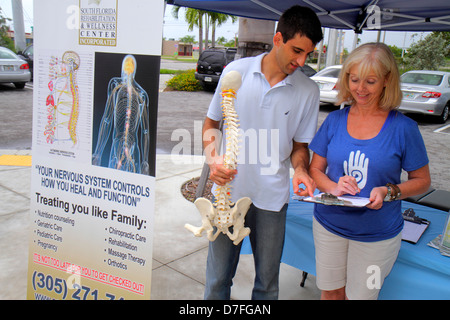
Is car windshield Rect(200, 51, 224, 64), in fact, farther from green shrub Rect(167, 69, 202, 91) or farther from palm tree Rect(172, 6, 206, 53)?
palm tree Rect(172, 6, 206, 53)

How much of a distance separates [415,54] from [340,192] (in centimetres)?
2581

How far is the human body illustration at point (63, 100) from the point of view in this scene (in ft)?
7.01

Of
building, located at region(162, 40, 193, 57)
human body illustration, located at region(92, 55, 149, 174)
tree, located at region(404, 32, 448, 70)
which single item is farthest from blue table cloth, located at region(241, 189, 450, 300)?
building, located at region(162, 40, 193, 57)

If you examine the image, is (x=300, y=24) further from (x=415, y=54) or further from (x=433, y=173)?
(x=415, y=54)

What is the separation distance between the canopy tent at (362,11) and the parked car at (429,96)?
779 centimetres

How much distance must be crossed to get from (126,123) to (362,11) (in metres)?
2.71

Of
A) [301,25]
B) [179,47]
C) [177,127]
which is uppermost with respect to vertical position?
[179,47]

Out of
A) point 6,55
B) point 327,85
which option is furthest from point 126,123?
point 6,55

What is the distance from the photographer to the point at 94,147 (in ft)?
7.02

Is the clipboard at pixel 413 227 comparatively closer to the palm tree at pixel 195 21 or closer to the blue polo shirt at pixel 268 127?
the blue polo shirt at pixel 268 127

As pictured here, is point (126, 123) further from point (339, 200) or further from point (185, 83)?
point (185, 83)

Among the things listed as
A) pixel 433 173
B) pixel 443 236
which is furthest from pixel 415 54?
pixel 443 236

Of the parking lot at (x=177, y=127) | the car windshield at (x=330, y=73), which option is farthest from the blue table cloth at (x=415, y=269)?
the car windshield at (x=330, y=73)

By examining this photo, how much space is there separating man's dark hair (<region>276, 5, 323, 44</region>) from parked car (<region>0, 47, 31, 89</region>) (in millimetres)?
13256
